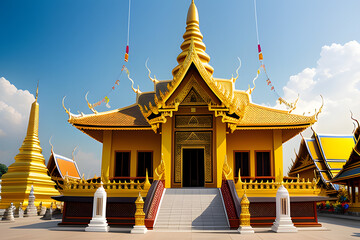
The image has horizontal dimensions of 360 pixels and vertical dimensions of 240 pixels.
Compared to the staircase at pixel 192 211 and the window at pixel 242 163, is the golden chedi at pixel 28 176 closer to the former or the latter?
the staircase at pixel 192 211

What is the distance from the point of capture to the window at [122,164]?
1709 centimetres

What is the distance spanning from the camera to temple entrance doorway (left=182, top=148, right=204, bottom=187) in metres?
16.0

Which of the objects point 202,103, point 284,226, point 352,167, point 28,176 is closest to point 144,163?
point 202,103

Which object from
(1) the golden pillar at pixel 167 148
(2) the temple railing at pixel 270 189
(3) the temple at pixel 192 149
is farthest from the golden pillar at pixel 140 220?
(2) the temple railing at pixel 270 189

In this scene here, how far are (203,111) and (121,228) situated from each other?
21.0ft

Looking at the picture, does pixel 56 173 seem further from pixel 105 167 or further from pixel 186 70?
pixel 186 70

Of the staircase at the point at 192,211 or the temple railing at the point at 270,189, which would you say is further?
the temple railing at the point at 270,189

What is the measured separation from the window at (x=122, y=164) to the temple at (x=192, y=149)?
0.05 meters

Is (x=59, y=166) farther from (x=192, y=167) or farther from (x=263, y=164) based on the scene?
(x=263, y=164)

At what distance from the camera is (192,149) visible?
15648mm

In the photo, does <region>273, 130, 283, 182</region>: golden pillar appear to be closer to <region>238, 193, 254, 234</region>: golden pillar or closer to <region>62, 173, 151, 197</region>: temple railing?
<region>238, 193, 254, 234</region>: golden pillar

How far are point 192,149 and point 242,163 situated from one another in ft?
9.91

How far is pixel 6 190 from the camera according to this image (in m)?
22.9

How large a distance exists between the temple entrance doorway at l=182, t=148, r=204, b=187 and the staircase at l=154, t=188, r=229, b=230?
2606 millimetres
